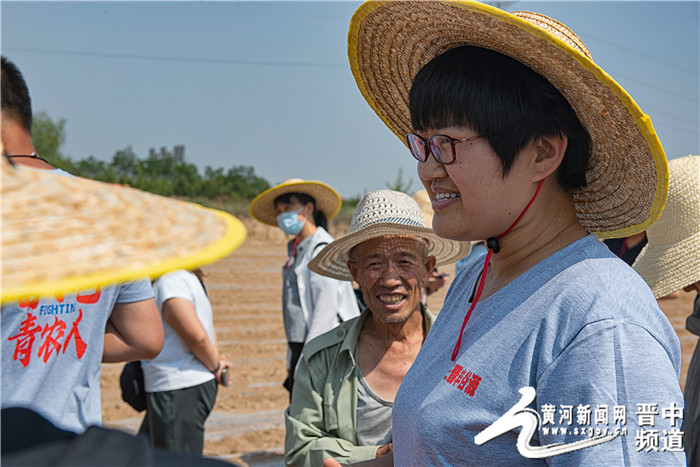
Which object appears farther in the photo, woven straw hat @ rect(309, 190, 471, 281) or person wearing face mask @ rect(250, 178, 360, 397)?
person wearing face mask @ rect(250, 178, 360, 397)

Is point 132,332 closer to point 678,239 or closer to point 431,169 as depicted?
point 431,169

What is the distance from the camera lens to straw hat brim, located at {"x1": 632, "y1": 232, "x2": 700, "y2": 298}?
8.75ft

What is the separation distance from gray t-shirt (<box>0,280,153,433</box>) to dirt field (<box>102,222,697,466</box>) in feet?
1.02

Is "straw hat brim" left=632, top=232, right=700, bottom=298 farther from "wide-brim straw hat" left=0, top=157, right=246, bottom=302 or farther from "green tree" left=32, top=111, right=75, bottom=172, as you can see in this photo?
"green tree" left=32, top=111, right=75, bottom=172

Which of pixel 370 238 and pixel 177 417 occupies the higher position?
pixel 370 238

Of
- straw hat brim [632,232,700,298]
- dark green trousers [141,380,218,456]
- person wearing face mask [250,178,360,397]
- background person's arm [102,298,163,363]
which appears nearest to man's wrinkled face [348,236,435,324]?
background person's arm [102,298,163,363]

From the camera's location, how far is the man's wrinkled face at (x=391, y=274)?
2.66 m

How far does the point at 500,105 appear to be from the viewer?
4.71 feet

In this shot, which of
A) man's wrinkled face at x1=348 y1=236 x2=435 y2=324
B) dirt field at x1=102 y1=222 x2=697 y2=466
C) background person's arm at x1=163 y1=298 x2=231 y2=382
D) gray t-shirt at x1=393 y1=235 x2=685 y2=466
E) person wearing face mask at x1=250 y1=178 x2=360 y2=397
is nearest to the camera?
gray t-shirt at x1=393 y1=235 x2=685 y2=466

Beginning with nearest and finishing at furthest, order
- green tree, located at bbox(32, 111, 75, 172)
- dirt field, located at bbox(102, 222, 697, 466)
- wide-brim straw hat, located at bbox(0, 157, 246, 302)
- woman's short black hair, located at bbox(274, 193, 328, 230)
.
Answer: wide-brim straw hat, located at bbox(0, 157, 246, 302)
woman's short black hair, located at bbox(274, 193, 328, 230)
dirt field, located at bbox(102, 222, 697, 466)
green tree, located at bbox(32, 111, 75, 172)

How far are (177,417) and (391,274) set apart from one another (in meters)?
1.94

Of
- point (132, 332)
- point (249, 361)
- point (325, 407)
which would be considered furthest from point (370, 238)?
point (249, 361)

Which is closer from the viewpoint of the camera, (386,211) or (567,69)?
(567,69)

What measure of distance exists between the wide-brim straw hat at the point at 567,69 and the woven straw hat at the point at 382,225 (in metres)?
0.83
